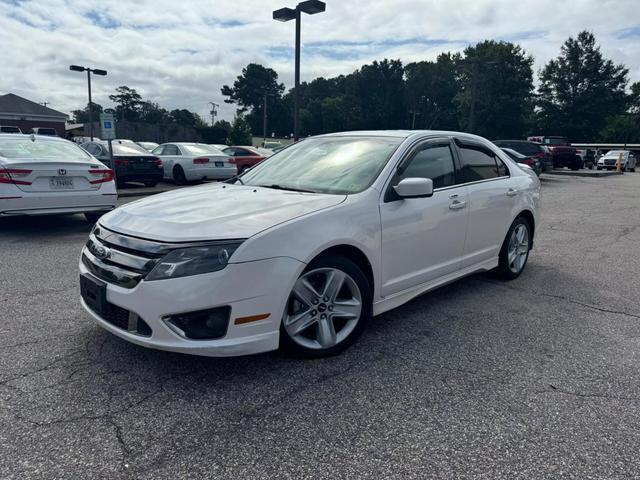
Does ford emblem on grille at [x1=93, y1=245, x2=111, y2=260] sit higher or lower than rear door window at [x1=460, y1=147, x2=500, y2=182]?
lower

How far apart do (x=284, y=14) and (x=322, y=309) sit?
12.0 m

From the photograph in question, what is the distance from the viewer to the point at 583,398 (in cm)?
276

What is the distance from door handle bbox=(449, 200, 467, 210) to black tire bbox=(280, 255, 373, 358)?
1178 mm

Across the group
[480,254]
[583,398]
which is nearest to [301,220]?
[583,398]

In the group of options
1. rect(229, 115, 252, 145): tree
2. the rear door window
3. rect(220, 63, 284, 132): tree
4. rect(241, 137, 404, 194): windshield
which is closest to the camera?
rect(241, 137, 404, 194): windshield

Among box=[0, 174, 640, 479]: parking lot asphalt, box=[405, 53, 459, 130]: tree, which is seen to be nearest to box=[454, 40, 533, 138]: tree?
box=[405, 53, 459, 130]: tree

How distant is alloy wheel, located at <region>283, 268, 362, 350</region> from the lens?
3027 millimetres

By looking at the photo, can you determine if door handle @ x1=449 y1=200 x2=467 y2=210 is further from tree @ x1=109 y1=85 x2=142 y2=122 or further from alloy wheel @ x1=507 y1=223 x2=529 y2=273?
tree @ x1=109 y1=85 x2=142 y2=122

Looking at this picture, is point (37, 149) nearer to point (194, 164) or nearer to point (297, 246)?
point (297, 246)

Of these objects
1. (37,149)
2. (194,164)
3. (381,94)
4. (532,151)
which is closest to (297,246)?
(37,149)

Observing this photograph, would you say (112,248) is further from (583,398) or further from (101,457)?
(583,398)

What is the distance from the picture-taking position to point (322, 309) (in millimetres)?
3135

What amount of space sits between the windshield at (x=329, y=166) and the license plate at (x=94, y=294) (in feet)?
4.94

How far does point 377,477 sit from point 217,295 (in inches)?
47.8
